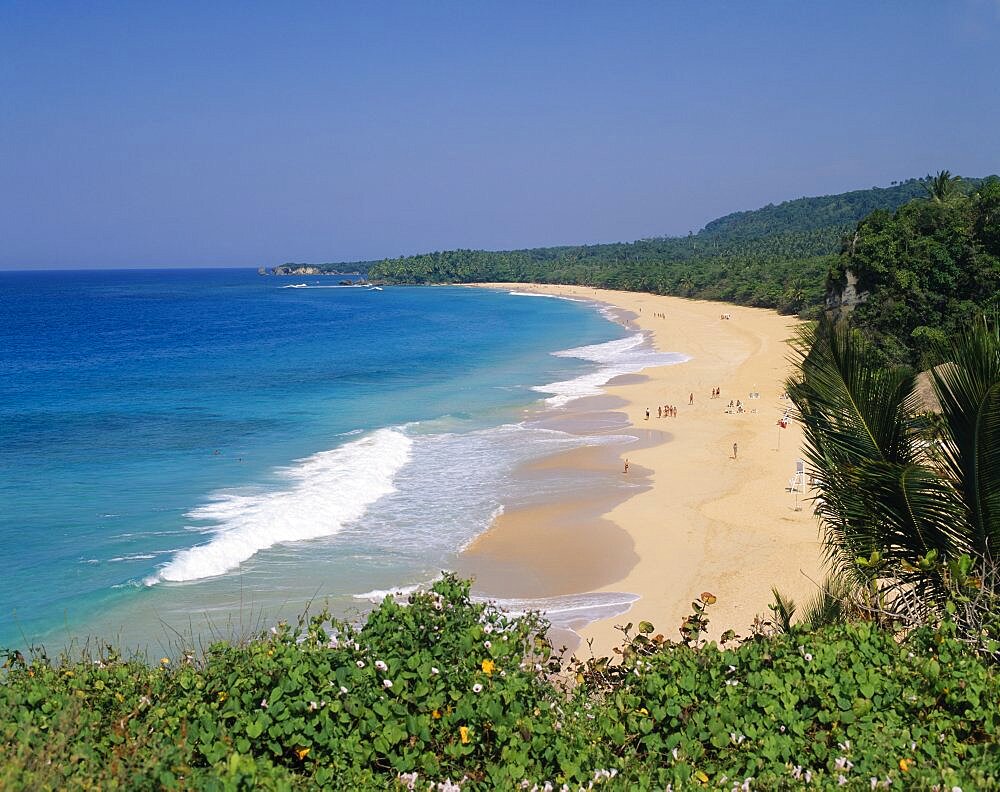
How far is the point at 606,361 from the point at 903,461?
140 feet

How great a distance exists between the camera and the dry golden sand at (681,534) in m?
14.8

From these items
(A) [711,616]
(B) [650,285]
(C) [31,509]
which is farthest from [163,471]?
(B) [650,285]

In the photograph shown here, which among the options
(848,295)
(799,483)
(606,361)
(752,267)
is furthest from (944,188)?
(752,267)

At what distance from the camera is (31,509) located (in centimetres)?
2027

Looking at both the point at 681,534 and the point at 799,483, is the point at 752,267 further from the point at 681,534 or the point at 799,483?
the point at 681,534

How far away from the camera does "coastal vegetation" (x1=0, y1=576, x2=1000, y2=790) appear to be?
4316mm

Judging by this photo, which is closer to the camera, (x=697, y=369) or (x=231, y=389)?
(x=231, y=389)

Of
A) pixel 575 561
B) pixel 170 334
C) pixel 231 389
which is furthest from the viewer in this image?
pixel 170 334

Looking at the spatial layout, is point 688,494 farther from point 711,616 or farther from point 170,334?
point 170,334

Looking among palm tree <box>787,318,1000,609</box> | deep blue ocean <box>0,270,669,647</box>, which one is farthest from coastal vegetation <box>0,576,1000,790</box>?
deep blue ocean <box>0,270,669,647</box>

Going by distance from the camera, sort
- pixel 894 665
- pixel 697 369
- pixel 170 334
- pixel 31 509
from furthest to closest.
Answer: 1. pixel 170 334
2. pixel 697 369
3. pixel 31 509
4. pixel 894 665

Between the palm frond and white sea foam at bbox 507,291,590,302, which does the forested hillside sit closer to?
white sea foam at bbox 507,291,590,302

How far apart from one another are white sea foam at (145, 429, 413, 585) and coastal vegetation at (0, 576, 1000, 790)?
11.4 m

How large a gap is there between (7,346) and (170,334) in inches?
494
